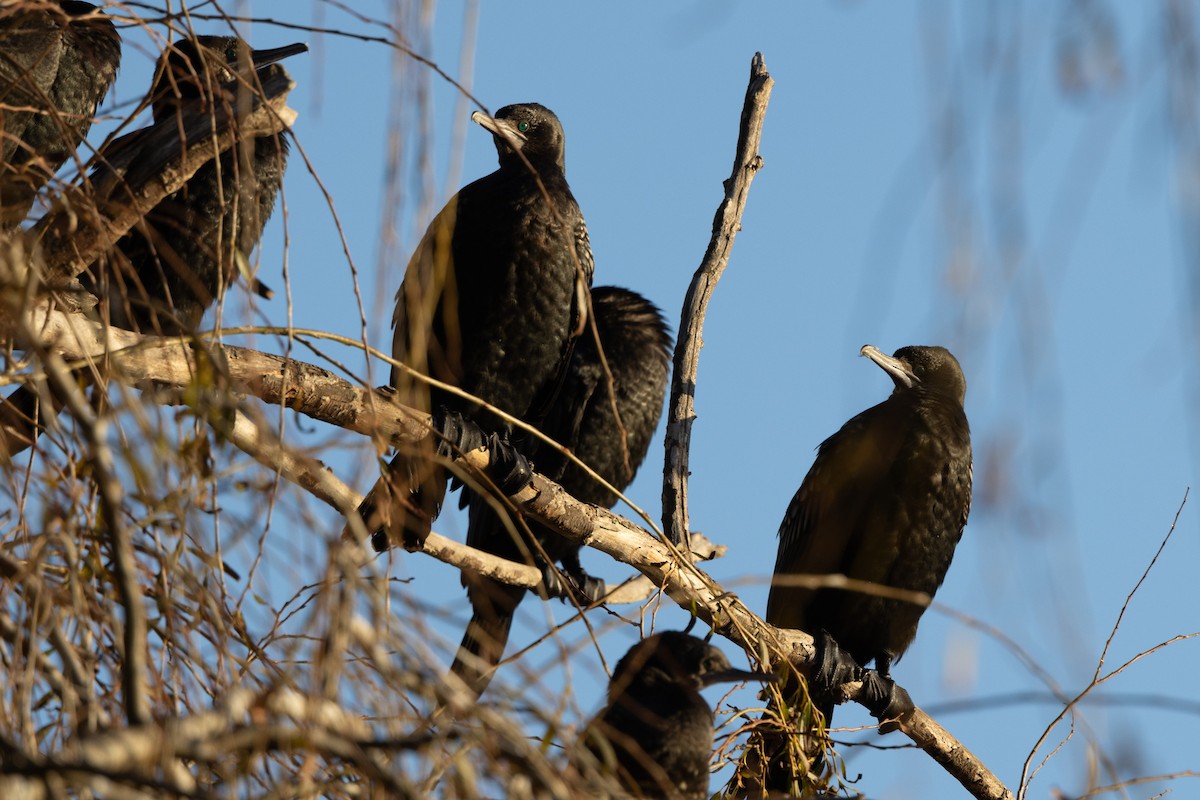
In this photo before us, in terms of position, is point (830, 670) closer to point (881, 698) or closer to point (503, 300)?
point (881, 698)

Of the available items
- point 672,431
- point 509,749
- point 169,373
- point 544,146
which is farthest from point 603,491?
point 509,749

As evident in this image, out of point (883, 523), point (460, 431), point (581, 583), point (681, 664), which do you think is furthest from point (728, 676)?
point (581, 583)

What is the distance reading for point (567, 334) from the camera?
523 cm

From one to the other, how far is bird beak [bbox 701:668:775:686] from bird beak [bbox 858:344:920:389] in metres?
2.82

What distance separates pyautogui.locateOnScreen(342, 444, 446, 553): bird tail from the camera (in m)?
2.18

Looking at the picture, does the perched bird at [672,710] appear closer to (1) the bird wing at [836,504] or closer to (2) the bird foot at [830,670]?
(2) the bird foot at [830,670]

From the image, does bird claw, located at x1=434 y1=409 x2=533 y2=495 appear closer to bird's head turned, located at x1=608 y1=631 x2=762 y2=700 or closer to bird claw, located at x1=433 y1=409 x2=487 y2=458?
bird claw, located at x1=433 y1=409 x2=487 y2=458

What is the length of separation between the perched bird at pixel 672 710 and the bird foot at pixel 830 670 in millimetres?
1552

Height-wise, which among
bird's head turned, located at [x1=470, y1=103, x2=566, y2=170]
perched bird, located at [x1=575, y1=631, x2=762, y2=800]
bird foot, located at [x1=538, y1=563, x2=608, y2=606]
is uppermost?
bird's head turned, located at [x1=470, y1=103, x2=566, y2=170]

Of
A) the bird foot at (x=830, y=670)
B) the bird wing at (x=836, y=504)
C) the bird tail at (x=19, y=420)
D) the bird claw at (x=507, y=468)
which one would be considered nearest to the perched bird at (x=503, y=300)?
the bird claw at (x=507, y=468)

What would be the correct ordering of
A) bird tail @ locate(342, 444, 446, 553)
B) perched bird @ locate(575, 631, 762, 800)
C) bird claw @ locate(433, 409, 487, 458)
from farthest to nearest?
1. bird claw @ locate(433, 409, 487, 458)
2. perched bird @ locate(575, 631, 762, 800)
3. bird tail @ locate(342, 444, 446, 553)

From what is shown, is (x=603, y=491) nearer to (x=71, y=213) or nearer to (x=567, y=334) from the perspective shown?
(x=567, y=334)

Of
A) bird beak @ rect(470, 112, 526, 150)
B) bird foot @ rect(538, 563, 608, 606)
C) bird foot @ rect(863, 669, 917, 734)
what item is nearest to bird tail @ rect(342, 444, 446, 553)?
bird foot @ rect(538, 563, 608, 606)

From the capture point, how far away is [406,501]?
215cm
